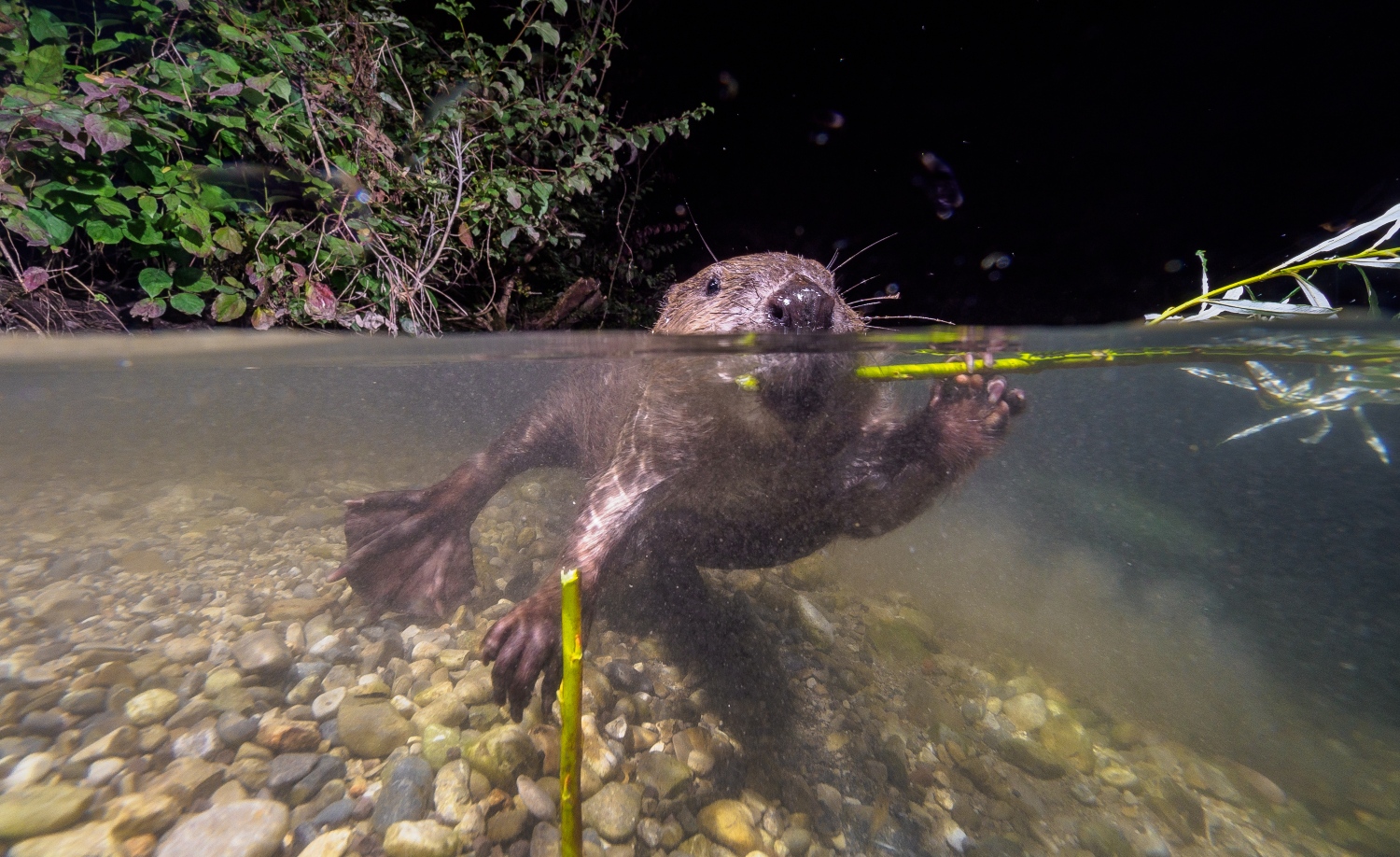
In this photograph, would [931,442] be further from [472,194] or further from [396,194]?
[396,194]

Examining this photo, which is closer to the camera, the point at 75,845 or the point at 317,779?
the point at 75,845

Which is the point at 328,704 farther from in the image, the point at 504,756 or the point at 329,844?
the point at 504,756

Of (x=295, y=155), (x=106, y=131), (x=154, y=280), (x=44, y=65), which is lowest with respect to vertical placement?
(x=154, y=280)

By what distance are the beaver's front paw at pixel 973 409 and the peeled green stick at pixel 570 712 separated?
2.68 meters

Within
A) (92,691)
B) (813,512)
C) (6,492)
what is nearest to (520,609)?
(813,512)

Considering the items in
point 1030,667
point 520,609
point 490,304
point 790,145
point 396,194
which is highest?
point 790,145

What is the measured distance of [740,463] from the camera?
3205mm

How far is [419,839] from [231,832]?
23.6 inches

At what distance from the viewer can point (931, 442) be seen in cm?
335

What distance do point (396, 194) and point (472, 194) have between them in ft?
1.80

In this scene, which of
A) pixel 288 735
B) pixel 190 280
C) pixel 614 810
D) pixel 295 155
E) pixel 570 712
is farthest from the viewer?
pixel 295 155

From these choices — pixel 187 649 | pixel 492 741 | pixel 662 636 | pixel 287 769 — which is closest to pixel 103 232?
pixel 187 649

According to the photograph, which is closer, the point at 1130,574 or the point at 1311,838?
the point at 1311,838

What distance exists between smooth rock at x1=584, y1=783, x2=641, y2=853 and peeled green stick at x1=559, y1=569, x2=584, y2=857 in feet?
2.29
